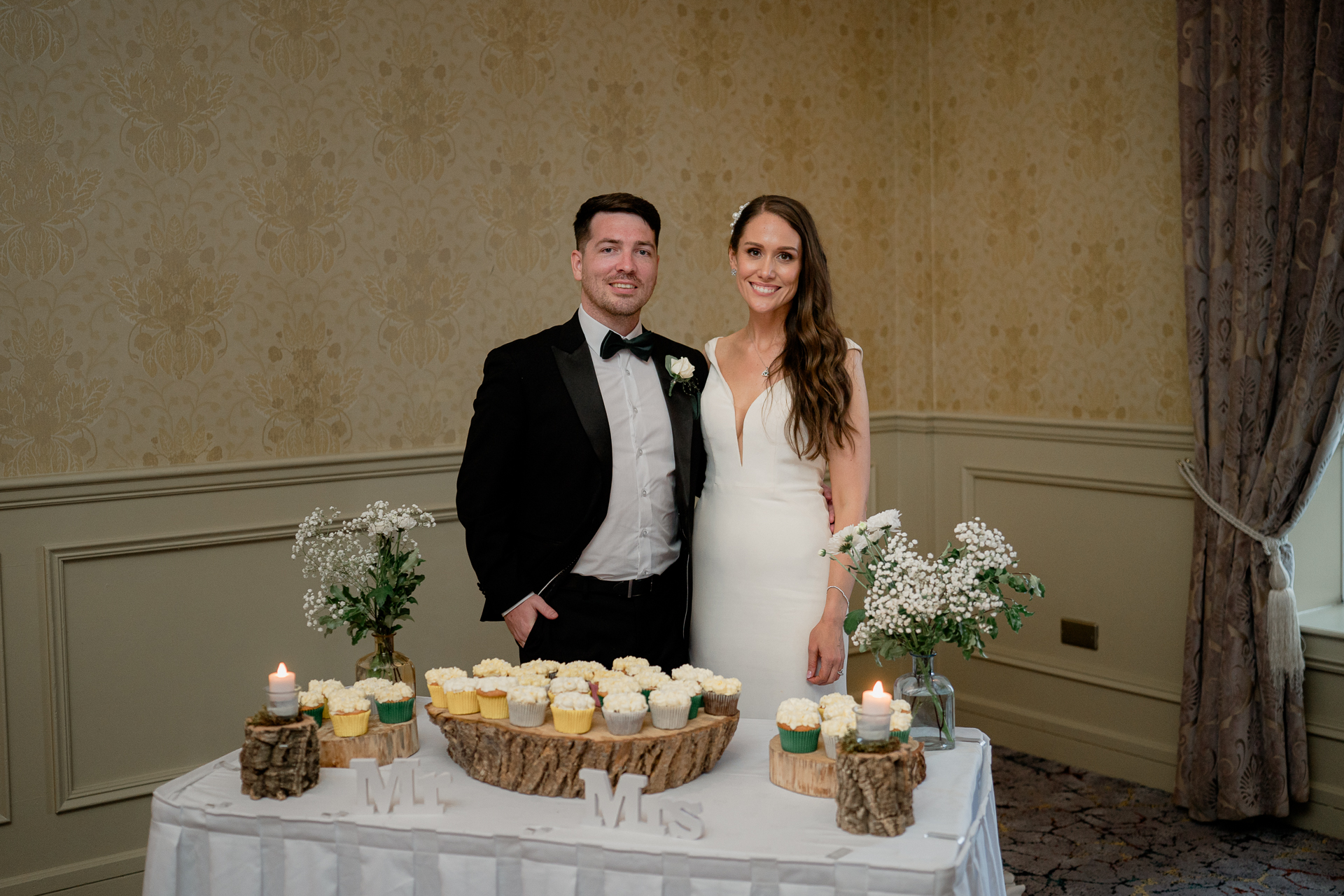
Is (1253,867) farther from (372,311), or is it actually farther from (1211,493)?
(372,311)

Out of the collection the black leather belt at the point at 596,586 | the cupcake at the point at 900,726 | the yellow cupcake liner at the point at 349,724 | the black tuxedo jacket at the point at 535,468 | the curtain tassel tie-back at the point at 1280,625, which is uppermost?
the black tuxedo jacket at the point at 535,468

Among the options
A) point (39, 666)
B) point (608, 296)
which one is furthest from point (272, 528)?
point (608, 296)

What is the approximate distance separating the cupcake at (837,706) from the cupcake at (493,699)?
1.63 ft

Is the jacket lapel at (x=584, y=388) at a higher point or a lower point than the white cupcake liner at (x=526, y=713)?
higher

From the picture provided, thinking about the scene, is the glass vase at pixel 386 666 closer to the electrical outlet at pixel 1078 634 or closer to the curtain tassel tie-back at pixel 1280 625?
the curtain tassel tie-back at pixel 1280 625

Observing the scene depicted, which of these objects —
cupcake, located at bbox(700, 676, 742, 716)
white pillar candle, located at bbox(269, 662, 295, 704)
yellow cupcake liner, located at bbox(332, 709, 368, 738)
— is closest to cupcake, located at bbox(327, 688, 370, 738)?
yellow cupcake liner, located at bbox(332, 709, 368, 738)

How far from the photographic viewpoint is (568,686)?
1824 mm

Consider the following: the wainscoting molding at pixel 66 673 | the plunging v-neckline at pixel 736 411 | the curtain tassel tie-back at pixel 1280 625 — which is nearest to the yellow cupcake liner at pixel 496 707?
the plunging v-neckline at pixel 736 411

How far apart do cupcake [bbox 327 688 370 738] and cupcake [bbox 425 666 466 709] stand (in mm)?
109

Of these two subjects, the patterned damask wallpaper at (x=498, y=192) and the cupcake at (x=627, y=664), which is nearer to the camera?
the cupcake at (x=627, y=664)

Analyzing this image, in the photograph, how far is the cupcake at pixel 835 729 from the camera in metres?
1.69

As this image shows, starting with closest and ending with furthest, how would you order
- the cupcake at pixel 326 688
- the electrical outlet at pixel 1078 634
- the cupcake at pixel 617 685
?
the cupcake at pixel 617 685, the cupcake at pixel 326 688, the electrical outlet at pixel 1078 634

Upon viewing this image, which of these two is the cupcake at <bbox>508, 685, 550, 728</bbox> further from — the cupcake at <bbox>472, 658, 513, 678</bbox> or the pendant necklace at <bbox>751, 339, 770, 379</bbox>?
the pendant necklace at <bbox>751, 339, 770, 379</bbox>

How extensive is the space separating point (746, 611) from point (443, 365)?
1497mm
